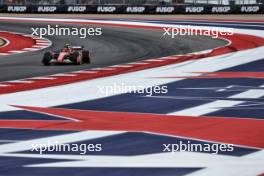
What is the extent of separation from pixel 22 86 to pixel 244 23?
22741mm

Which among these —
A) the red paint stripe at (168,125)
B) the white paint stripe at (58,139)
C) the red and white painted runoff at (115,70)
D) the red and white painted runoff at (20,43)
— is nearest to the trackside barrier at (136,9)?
the red and white painted runoff at (20,43)

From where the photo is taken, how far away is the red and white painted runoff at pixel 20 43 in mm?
20452

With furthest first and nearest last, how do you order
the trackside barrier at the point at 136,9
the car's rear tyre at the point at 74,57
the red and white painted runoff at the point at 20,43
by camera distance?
the trackside barrier at the point at 136,9 < the red and white painted runoff at the point at 20,43 < the car's rear tyre at the point at 74,57

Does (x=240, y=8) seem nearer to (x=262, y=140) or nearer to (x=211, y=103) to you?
(x=211, y=103)

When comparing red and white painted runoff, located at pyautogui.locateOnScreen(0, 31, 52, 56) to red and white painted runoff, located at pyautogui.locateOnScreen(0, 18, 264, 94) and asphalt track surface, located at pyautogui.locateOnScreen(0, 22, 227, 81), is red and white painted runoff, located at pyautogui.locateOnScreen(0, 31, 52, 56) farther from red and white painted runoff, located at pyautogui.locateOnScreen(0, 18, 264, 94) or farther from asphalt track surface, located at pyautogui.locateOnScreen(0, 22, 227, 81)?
red and white painted runoff, located at pyautogui.locateOnScreen(0, 18, 264, 94)

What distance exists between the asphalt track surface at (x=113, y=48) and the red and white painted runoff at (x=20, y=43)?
1.69 feet

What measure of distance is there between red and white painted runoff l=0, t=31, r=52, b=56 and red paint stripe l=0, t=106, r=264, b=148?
1064 cm

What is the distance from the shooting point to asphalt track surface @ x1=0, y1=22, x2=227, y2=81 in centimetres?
1523

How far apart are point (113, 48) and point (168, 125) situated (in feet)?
41.5

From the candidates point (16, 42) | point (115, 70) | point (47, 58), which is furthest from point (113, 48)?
point (115, 70)

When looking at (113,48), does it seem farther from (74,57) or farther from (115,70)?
(115,70)

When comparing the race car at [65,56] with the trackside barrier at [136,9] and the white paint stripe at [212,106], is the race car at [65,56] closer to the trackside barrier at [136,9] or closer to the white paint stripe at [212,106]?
the white paint stripe at [212,106]

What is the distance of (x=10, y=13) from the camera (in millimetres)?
47375

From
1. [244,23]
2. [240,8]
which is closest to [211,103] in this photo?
[244,23]
